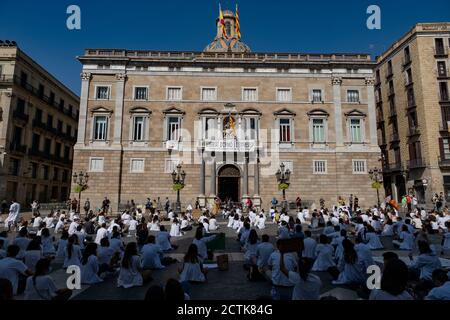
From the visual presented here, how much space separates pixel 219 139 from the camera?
29.3 m

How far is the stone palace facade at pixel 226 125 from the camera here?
28.8 meters

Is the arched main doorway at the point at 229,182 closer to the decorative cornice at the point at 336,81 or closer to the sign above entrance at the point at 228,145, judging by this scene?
the sign above entrance at the point at 228,145

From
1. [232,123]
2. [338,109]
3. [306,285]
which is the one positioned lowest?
[306,285]

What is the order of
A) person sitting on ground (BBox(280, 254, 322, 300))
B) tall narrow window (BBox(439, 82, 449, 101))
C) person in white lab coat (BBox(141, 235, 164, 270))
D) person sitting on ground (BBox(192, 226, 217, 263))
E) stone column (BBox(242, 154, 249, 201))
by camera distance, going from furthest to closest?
tall narrow window (BBox(439, 82, 449, 101)) < stone column (BBox(242, 154, 249, 201)) < person sitting on ground (BBox(192, 226, 217, 263)) < person in white lab coat (BBox(141, 235, 164, 270)) < person sitting on ground (BBox(280, 254, 322, 300))

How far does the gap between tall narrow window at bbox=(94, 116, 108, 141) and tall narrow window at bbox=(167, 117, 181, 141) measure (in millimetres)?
6473

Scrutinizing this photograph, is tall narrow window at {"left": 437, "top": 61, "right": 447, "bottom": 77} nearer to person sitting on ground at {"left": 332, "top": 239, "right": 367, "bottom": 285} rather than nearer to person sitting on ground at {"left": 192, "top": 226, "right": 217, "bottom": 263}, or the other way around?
person sitting on ground at {"left": 332, "top": 239, "right": 367, "bottom": 285}

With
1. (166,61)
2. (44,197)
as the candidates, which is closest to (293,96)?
(166,61)

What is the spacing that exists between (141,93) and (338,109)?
21068 mm

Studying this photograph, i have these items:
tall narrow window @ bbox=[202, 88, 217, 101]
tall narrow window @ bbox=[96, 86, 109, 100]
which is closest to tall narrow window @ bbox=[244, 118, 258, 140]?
tall narrow window @ bbox=[202, 88, 217, 101]

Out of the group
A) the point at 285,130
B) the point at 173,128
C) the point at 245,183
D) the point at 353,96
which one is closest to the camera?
the point at 245,183

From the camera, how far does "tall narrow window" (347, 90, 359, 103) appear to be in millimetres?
30797

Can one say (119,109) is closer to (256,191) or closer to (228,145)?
(228,145)

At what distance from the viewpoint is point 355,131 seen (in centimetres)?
3030

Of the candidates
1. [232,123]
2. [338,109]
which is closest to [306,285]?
[232,123]
